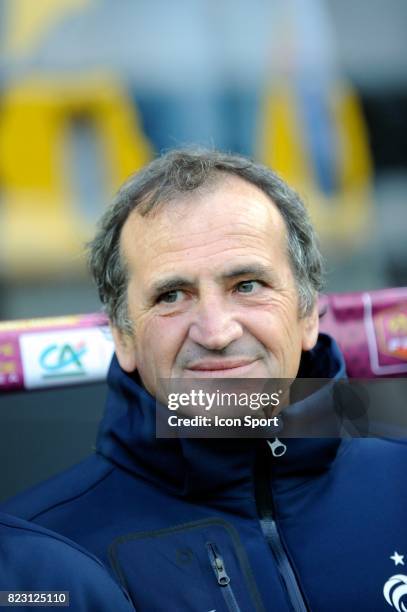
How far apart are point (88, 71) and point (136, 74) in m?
0.22

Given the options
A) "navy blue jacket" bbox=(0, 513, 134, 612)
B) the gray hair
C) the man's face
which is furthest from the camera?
the gray hair

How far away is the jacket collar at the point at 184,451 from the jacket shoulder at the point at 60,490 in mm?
31

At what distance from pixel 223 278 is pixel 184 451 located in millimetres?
303

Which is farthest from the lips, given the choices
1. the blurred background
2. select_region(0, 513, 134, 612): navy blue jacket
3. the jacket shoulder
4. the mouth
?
the blurred background

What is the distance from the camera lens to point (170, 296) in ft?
6.04

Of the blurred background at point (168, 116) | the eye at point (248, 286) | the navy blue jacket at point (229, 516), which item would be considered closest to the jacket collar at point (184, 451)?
the navy blue jacket at point (229, 516)

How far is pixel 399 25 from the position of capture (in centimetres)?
518

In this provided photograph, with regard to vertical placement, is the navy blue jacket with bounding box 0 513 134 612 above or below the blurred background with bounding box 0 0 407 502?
below

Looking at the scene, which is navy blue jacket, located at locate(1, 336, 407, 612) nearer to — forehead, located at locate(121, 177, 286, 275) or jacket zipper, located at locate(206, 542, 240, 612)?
jacket zipper, located at locate(206, 542, 240, 612)

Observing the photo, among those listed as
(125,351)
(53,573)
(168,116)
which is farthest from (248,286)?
(168,116)

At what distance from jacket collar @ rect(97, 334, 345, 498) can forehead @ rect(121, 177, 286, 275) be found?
22 cm

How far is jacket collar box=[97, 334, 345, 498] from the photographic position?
1772 mm

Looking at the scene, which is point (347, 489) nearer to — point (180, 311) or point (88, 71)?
point (180, 311)

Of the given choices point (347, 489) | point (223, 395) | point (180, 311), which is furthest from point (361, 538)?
point (180, 311)
